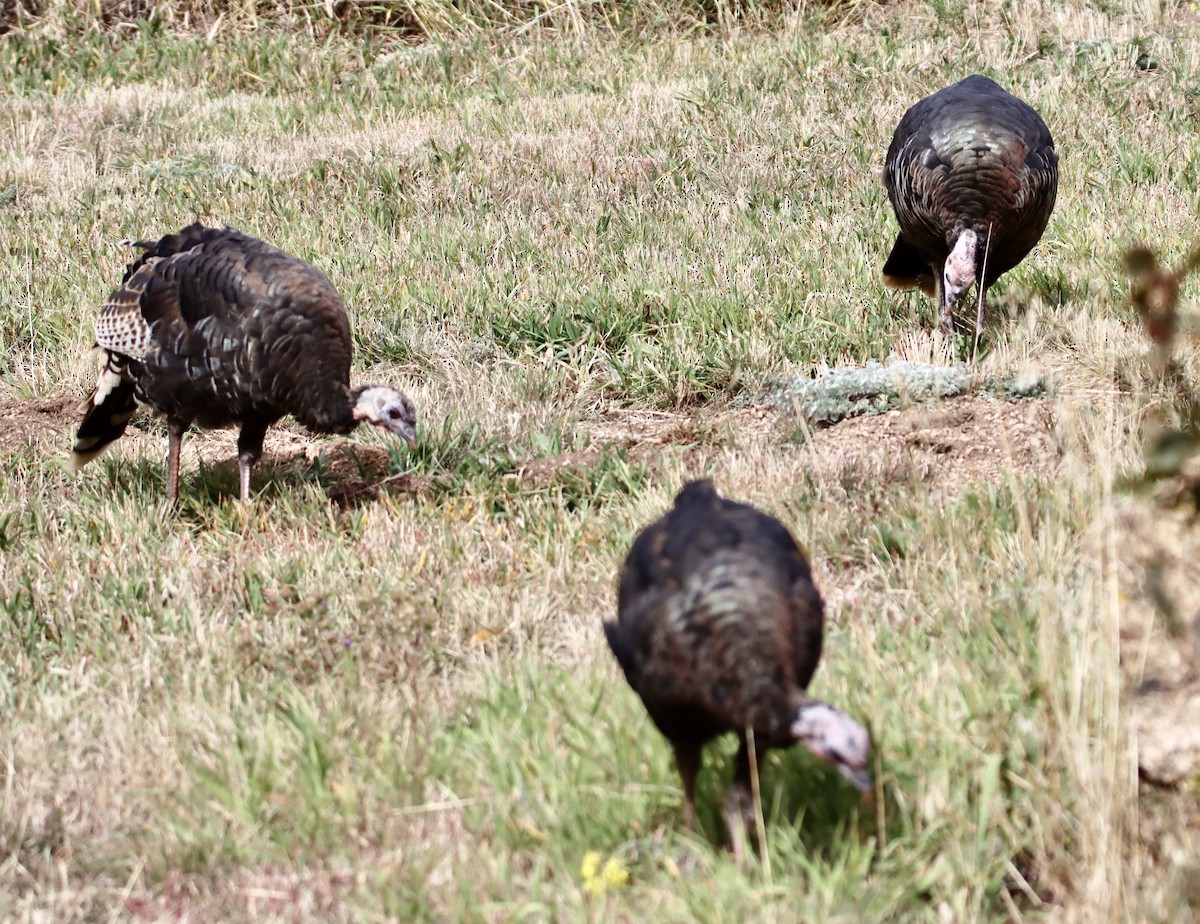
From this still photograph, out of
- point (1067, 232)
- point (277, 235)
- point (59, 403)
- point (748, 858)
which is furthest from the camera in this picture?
point (277, 235)

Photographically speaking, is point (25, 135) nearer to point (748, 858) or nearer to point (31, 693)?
point (31, 693)

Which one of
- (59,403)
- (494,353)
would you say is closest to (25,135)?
(59,403)

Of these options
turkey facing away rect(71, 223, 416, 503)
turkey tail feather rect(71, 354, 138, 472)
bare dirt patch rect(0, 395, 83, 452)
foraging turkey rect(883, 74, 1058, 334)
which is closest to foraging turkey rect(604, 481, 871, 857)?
turkey facing away rect(71, 223, 416, 503)

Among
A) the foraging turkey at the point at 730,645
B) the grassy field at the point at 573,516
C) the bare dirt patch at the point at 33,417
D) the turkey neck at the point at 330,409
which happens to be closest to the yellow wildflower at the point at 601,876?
the grassy field at the point at 573,516

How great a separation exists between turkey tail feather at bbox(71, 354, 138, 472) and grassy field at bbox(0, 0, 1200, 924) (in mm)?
147

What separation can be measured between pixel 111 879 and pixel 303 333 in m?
2.43

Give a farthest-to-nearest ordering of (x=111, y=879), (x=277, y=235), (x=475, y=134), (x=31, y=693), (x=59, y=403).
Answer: (x=475, y=134) < (x=277, y=235) < (x=59, y=403) < (x=31, y=693) < (x=111, y=879)

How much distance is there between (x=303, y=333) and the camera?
17.0 ft

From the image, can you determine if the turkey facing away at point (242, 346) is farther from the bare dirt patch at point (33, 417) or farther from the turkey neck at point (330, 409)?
the bare dirt patch at point (33, 417)

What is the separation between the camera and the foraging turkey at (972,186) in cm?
605

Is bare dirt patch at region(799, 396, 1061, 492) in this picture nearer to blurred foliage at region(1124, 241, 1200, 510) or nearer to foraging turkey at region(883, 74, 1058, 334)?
foraging turkey at region(883, 74, 1058, 334)

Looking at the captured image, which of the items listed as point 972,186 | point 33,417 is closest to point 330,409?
point 33,417

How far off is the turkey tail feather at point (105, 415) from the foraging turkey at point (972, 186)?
11.6 ft

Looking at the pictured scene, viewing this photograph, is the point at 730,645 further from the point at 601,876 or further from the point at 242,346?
the point at 242,346
